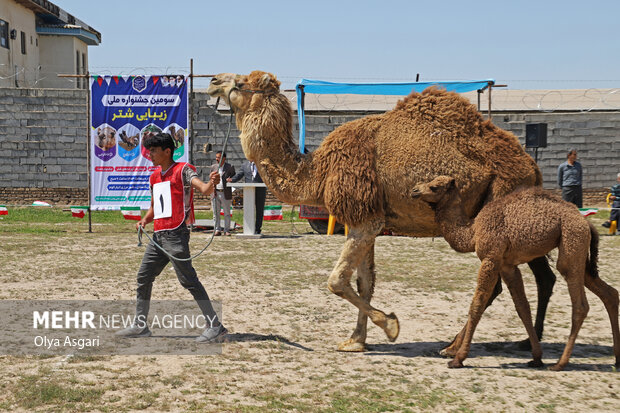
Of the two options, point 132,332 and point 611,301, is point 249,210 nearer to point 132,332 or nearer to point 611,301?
point 132,332

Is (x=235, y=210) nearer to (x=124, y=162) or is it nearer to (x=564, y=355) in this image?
(x=124, y=162)

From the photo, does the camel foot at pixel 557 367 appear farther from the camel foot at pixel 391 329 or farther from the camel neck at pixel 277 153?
the camel neck at pixel 277 153

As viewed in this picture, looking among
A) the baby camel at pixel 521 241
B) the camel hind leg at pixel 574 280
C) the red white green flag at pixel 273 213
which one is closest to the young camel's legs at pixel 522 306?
the baby camel at pixel 521 241

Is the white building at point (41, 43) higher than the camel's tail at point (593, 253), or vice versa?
the white building at point (41, 43)

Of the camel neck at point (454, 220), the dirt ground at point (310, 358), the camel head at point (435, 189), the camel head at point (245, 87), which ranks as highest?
the camel head at point (245, 87)

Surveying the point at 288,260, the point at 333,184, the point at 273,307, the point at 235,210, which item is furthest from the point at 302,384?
the point at 235,210

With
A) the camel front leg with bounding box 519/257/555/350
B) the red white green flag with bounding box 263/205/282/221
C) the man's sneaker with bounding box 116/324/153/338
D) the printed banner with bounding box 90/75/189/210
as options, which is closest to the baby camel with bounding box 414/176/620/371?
the camel front leg with bounding box 519/257/555/350

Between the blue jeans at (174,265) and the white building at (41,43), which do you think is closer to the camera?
the blue jeans at (174,265)

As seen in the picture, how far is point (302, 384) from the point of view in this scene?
220 inches

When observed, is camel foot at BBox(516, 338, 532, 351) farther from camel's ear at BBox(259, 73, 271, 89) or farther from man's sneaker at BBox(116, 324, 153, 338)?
man's sneaker at BBox(116, 324, 153, 338)

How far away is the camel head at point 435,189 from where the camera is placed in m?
6.18

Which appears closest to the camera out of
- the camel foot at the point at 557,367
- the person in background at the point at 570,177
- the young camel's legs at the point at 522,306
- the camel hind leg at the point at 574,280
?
the camel hind leg at the point at 574,280

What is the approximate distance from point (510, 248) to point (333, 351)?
75.9 inches

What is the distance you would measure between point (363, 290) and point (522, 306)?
1521mm
